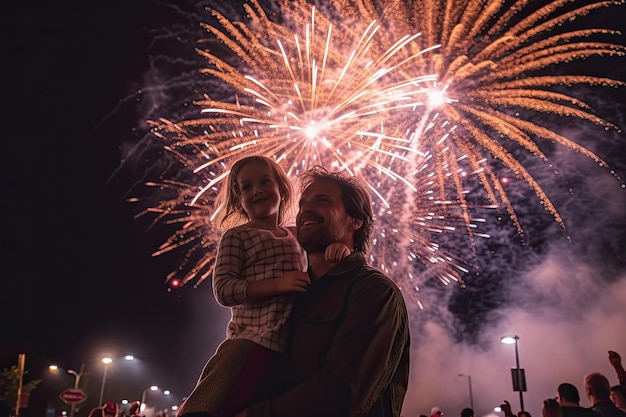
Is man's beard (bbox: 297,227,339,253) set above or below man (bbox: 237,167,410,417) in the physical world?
above

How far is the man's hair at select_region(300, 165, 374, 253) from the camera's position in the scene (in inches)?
146

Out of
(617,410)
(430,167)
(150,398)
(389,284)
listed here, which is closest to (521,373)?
(430,167)

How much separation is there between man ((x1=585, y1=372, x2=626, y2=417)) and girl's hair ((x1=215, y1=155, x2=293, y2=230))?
5434 mm

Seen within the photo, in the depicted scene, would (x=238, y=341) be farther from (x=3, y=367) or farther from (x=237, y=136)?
(x=3, y=367)

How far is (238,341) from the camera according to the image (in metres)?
3.14

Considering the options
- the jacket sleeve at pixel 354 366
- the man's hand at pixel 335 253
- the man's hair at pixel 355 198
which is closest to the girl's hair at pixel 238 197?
the man's hair at pixel 355 198

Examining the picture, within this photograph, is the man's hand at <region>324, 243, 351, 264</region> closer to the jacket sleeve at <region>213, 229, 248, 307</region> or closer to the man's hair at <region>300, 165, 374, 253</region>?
the man's hair at <region>300, 165, 374, 253</region>

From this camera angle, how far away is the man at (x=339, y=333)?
2.80 meters

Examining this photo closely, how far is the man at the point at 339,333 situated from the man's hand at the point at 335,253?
1.6 inches

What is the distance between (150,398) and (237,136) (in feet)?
313

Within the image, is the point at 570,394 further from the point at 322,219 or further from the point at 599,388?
the point at 322,219

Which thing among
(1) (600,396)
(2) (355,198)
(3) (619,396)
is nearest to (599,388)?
(1) (600,396)

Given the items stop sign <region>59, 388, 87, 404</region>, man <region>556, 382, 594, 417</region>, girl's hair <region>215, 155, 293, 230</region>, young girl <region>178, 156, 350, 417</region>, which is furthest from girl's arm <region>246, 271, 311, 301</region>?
stop sign <region>59, 388, 87, 404</region>

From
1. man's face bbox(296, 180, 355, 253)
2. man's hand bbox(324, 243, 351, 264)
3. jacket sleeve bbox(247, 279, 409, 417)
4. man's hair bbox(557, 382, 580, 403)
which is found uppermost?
man's face bbox(296, 180, 355, 253)
